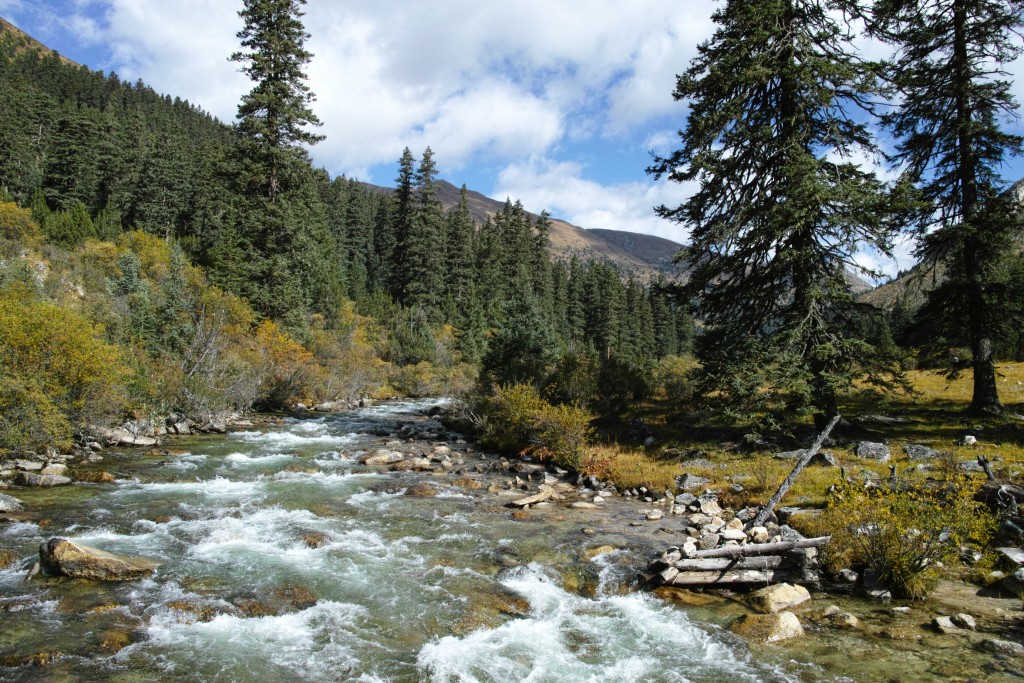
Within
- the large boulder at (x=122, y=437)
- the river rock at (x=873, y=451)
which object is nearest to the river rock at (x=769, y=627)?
the river rock at (x=873, y=451)

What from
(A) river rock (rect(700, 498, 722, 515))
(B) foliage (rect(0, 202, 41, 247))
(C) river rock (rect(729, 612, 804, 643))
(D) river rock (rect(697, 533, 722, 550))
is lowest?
(C) river rock (rect(729, 612, 804, 643))

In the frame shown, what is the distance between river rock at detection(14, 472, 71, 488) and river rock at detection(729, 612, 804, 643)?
15.5 meters

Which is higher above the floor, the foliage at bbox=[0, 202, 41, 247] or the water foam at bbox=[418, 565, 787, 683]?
the foliage at bbox=[0, 202, 41, 247]

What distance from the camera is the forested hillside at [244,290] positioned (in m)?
19.0

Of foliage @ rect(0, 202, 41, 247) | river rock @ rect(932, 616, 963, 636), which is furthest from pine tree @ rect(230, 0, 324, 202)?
river rock @ rect(932, 616, 963, 636)

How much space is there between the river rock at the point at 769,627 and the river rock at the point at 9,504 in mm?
14015

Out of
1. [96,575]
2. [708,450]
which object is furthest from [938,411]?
[96,575]

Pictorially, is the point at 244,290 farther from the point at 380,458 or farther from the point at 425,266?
the point at 425,266

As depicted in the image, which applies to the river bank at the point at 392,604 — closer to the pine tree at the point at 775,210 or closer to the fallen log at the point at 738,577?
the fallen log at the point at 738,577

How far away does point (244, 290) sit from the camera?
33.3 m

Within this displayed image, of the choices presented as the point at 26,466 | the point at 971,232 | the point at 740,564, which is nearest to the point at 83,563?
the point at 26,466

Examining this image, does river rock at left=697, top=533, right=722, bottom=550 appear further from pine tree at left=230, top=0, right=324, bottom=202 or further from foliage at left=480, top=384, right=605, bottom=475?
pine tree at left=230, top=0, right=324, bottom=202

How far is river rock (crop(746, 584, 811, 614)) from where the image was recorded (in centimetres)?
830

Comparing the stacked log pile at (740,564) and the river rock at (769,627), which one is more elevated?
the stacked log pile at (740,564)
